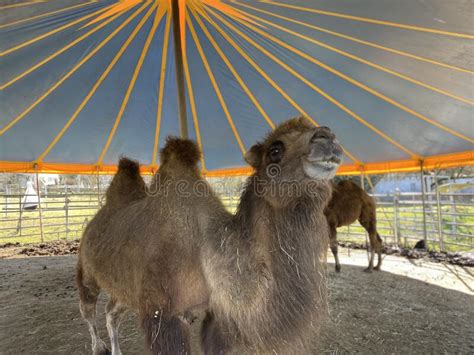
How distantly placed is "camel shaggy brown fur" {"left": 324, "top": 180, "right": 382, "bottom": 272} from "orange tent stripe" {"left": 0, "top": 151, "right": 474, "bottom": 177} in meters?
0.82

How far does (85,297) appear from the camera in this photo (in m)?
3.18

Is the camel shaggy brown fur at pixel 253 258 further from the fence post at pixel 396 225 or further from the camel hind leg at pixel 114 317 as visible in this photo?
the fence post at pixel 396 225

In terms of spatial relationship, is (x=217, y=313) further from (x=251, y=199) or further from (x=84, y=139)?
(x=84, y=139)

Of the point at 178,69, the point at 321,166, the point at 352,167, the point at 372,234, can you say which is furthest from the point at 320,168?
the point at 352,167

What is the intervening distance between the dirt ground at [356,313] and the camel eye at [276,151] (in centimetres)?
168

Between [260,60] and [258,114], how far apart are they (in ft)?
5.22

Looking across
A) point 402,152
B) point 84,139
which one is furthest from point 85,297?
point 402,152

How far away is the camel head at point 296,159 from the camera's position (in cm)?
155

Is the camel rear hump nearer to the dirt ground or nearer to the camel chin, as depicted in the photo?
the dirt ground

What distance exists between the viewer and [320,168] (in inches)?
61.6

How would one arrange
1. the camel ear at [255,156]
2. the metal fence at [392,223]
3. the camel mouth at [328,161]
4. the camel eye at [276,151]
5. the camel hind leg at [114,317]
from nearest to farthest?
the camel mouth at [328,161] < the camel eye at [276,151] < the camel ear at [255,156] < the camel hind leg at [114,317] < the metal fence at [392,223]
